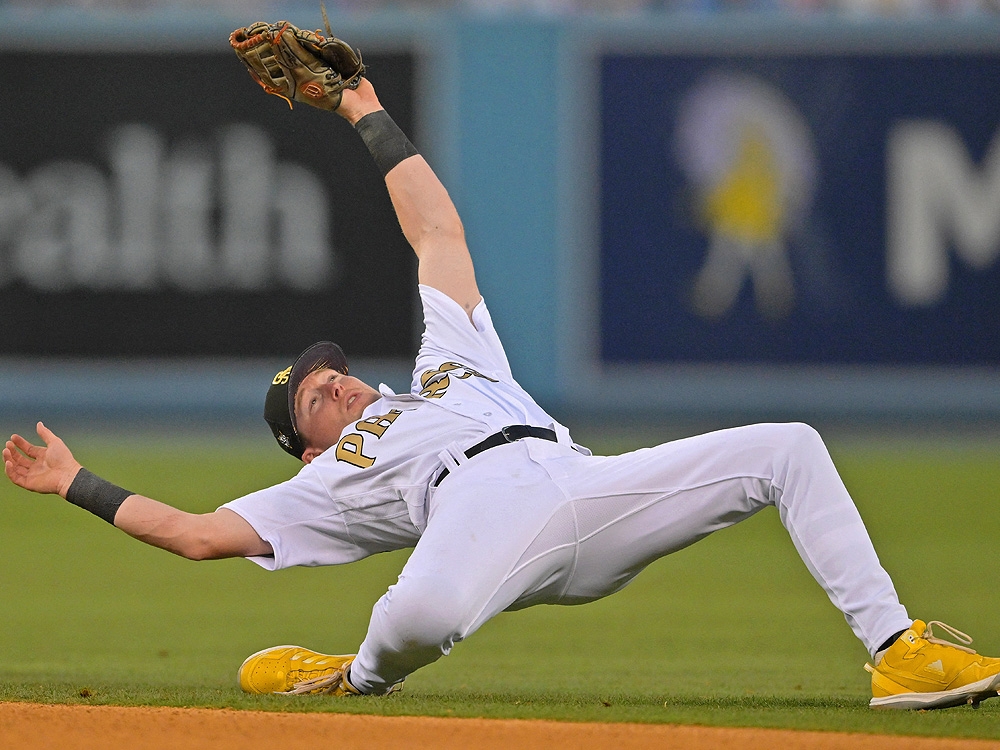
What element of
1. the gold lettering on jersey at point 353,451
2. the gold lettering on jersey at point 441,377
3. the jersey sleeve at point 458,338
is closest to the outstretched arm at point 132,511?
the gold lettering on jersey at point 353,451

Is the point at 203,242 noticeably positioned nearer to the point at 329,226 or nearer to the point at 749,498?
the point at 329,226

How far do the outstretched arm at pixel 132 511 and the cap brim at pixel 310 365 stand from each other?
460mm

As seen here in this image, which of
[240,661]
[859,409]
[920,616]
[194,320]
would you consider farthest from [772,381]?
[240,661]

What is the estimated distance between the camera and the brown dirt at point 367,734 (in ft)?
11.4

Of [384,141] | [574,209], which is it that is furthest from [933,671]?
[574,209]

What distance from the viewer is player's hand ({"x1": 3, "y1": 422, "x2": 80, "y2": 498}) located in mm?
4004

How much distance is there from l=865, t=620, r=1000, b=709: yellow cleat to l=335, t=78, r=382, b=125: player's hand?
236 centimetres

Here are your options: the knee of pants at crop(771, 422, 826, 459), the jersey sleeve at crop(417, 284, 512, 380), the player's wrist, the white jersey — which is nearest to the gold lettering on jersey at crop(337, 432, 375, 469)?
the white jersey

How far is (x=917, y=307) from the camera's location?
42.1ft

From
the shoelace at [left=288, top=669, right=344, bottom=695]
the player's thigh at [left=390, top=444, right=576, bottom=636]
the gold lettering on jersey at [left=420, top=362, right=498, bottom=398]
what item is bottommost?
the shoelace at [left=288, top=669, right=344, bottom=695]

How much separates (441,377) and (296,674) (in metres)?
0.93

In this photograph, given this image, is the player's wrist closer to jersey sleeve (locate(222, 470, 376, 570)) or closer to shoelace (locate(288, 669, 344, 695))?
jersey sleeve (locate(222, 470, 376, 570))

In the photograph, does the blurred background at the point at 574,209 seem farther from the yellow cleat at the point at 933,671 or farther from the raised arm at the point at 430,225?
the yellow cleat at the point at 933,671

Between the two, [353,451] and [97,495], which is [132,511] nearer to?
[97,495]
